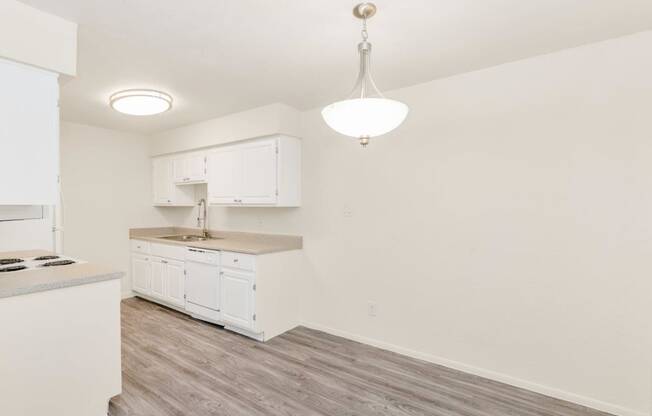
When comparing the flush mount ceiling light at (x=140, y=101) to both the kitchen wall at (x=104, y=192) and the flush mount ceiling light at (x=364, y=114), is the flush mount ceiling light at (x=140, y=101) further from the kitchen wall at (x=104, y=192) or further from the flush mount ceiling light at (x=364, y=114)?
the flush mount ceiling light at (x=364, y=114)

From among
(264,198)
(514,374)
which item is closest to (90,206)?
(264,198)

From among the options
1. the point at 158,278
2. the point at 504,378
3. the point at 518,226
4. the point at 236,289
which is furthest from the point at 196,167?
the point at 504,378

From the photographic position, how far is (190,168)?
4.33m

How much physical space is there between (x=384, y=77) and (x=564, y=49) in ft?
3.96

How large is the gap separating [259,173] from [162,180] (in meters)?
2.04

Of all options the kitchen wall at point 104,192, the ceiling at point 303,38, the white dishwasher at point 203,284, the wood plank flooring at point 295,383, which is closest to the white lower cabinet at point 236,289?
the white dishwasher at point 203,284

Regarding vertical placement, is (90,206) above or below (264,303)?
above

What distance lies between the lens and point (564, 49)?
223 cm

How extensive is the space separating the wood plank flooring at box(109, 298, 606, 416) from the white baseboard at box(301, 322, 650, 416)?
52 mm

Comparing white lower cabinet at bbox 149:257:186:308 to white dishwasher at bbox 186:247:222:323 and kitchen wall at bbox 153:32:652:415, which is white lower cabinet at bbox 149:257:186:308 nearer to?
white dishwasher at bbox 186:247:222:323

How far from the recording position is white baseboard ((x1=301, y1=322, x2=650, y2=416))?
2113 millimetres

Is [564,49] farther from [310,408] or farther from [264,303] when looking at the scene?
[264,303]

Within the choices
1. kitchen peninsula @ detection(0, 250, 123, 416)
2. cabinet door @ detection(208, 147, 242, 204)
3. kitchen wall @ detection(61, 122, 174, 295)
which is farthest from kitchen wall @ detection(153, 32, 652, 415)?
kitchen wall @ detection(61, 122, 174, 295)

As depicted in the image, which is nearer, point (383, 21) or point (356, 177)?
point (383, 21)
